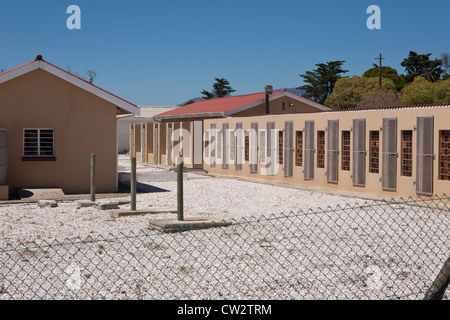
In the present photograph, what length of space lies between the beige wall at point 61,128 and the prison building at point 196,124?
8.01 m

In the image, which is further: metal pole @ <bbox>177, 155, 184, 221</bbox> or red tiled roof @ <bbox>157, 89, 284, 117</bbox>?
red tiled roof @ <bbox>157, 89, 284, 117</bbox>

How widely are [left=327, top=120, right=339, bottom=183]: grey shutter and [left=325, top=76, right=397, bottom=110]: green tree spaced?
128 ft

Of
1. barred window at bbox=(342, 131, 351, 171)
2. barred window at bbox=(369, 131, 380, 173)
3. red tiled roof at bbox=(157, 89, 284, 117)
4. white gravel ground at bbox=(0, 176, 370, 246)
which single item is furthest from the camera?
red tiled roof at bbox=(157, 89, 284, 117)

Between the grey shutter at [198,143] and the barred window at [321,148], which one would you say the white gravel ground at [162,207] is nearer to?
the barred window at [321,148]

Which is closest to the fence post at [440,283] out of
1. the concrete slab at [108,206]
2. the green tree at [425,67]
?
the concrete slab at [108,206]

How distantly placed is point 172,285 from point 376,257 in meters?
3.23

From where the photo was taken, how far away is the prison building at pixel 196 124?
28469mm

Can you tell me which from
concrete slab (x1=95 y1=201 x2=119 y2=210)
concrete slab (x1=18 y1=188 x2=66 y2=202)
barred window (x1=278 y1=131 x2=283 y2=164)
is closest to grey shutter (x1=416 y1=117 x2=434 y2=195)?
barred window (x1=278 y1=131 x2=283 y2=164)

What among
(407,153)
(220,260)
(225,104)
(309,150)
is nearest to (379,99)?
(225,104)

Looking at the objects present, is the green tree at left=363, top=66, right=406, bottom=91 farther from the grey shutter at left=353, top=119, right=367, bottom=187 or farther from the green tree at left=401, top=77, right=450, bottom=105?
the grey shutter at left=353, top=119, right=367, bottom=187

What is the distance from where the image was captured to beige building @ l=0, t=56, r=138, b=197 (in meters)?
17.2

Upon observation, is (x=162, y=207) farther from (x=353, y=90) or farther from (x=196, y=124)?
(x=353, y=90)
